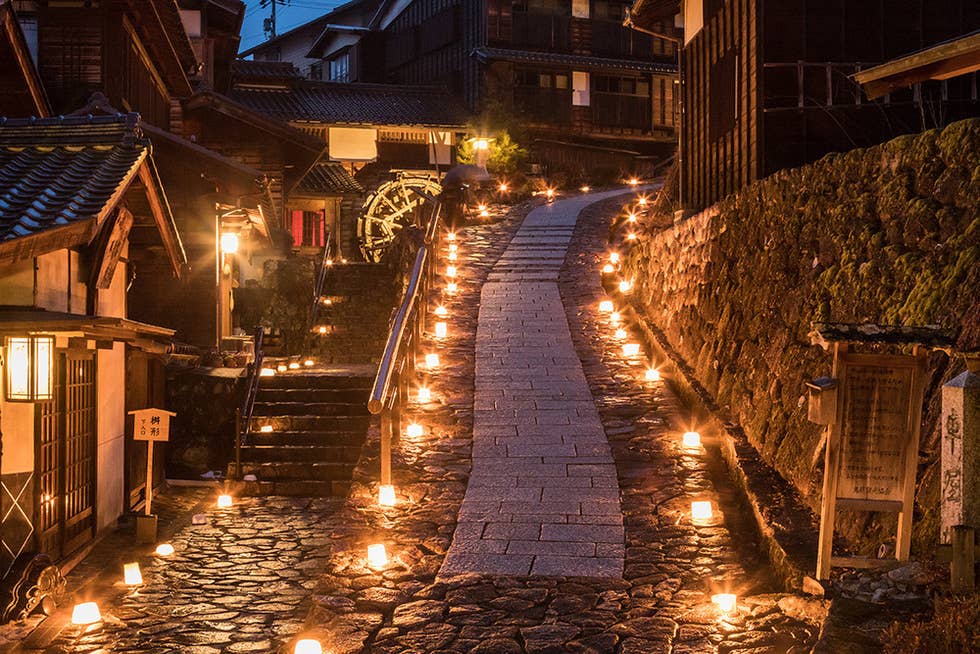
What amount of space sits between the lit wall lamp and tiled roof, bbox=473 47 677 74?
131 ft

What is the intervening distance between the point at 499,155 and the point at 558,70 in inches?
282

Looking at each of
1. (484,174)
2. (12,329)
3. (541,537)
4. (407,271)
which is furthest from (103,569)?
(484,174)

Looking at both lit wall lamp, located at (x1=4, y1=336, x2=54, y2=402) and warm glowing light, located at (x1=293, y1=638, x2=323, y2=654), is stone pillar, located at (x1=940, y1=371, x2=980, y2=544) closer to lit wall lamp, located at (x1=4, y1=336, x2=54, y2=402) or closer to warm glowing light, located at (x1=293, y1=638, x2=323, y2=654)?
warm glowing light, located at (x1=293, y1=638, x2=323, y2=654)

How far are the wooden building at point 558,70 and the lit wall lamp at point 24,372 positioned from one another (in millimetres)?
39820

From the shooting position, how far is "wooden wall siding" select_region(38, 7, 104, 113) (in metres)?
18.7

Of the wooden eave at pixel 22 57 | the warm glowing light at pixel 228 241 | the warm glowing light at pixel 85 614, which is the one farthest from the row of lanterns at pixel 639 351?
the wooden eave at pixel 22 57

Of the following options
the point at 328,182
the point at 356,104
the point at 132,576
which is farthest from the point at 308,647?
the point at 356,104

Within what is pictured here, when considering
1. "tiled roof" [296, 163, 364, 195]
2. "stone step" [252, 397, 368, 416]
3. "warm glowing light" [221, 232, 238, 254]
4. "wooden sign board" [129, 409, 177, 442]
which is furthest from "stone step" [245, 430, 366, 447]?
"tiled roof" [296, 163, 364, 195]

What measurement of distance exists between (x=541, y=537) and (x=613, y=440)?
3764mm

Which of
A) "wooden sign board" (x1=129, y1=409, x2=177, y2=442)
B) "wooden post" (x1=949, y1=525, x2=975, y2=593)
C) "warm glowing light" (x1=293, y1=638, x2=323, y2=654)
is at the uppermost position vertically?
"wooden sign board" (x1=129, y1=409, x2=177, y2=442)

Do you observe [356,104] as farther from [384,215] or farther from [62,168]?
[62,168]

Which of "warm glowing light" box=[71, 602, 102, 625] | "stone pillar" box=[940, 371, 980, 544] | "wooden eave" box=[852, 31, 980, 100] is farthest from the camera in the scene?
"warm glowing light" box=[71, 602, 102, 625]

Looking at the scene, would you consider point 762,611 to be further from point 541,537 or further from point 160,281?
point 160,281

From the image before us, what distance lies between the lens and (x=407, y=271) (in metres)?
29.1
